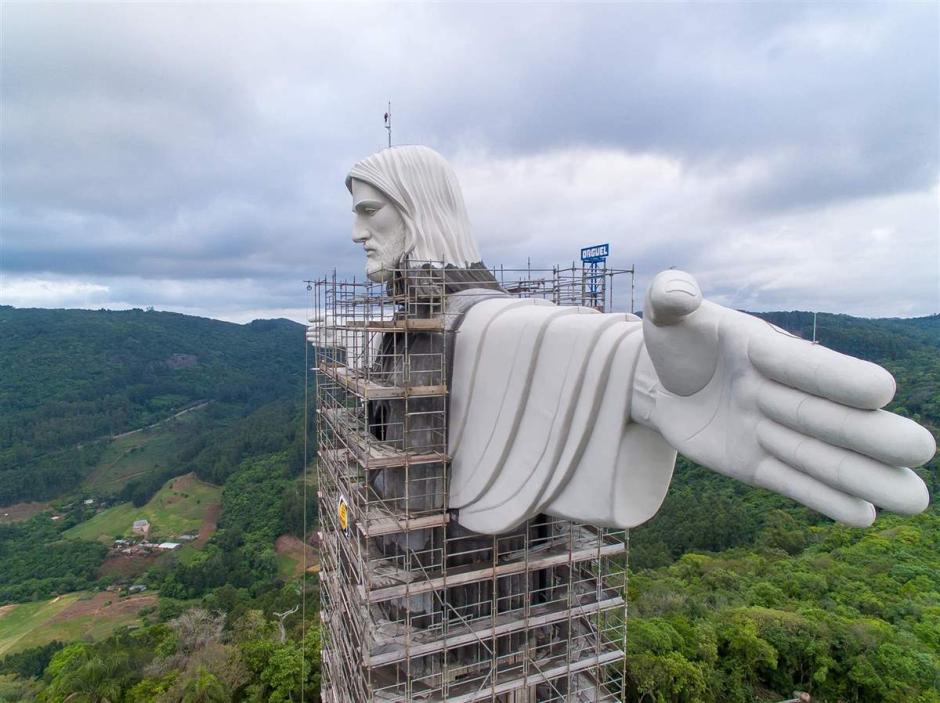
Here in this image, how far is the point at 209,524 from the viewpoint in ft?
208

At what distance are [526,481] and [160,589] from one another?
5339 cm

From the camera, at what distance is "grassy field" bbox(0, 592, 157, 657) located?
43062 millimetres

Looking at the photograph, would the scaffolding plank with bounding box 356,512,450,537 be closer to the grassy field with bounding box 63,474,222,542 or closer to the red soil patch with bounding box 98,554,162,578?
the red soil patch with bounding box 98,554,162,578

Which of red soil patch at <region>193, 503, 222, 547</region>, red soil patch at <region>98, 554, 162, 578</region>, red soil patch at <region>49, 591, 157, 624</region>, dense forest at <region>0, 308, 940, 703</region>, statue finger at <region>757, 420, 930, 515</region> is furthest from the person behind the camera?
red soil patch at <region>193, 503, 222, 547</region>

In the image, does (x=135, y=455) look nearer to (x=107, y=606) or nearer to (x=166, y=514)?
(x=166, y=514)

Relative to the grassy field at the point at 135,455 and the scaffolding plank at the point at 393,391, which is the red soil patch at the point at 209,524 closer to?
the grassy field at the point at 135,455

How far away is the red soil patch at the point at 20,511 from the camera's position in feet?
227

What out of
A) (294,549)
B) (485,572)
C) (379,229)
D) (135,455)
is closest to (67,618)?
(294,549)

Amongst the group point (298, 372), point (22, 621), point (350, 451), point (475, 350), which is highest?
point (475, 350)

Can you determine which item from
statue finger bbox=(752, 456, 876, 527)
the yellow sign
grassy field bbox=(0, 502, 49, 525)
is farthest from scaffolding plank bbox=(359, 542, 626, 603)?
grassy field bbox=(0, 502, 49, 525)

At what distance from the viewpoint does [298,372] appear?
470 ft

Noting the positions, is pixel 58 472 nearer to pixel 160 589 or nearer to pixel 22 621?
pixel 22 621

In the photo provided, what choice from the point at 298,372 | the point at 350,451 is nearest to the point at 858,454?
the point at 350,451

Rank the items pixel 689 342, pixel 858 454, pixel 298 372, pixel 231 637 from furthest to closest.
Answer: pixel 298 372 → pixel 231 637 → pixel 689 342 → pixel 858 454
